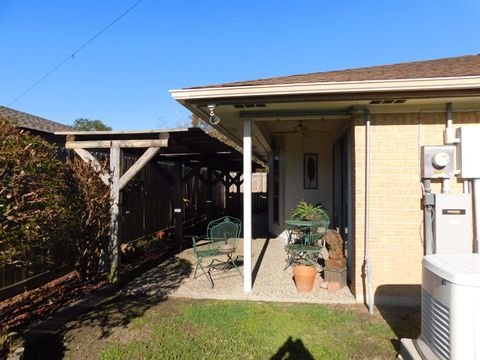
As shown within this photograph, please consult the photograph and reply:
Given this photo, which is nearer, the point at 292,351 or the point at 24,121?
the point at 292,351

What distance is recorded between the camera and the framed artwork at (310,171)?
28.2 ft

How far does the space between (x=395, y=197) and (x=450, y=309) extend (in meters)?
2.30

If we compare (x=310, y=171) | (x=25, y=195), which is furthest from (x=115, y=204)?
(x=310, y=171)

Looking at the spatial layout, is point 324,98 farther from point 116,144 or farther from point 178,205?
point 178,205

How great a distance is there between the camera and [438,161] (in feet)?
14.0

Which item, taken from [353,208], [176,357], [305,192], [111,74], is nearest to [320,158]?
[305,192]

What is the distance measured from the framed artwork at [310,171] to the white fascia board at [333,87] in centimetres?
454

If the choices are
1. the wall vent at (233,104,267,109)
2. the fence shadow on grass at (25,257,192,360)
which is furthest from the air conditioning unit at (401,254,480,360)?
the fence shadow on grass at (25,257,192,360)

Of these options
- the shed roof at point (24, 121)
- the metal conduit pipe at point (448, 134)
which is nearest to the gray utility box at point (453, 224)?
the metal conduit pipe at point (448, 134)

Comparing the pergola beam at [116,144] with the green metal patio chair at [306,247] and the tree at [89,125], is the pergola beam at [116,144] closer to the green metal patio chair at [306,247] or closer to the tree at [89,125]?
the green metal patio chair at [306,247]

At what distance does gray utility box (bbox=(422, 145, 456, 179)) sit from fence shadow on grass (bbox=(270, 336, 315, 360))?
2.55 metres

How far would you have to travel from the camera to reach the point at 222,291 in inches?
199

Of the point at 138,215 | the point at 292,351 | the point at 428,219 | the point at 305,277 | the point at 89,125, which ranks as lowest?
the point at 292,351

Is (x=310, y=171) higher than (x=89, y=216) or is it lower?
higher
